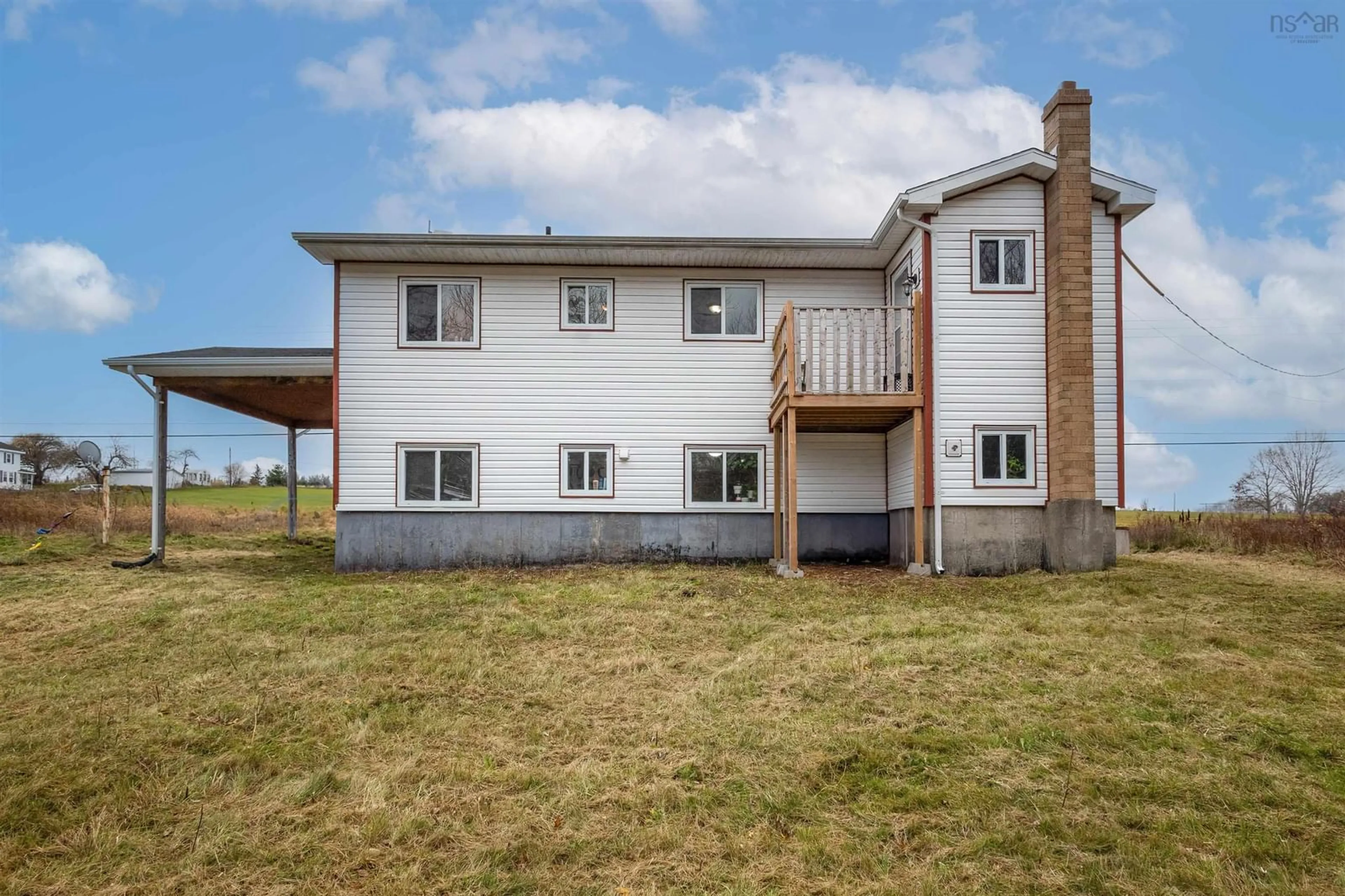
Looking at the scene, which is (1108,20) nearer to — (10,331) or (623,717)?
(623,717)

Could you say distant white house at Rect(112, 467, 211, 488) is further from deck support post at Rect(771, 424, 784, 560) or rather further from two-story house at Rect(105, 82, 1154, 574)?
deck support post at Rect(771, 424, 784, 560)

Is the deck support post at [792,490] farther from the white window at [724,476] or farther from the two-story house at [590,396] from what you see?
the white window at [724,476]

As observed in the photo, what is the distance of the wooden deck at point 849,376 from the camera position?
11219mm

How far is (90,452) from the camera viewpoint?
17938 millimetres

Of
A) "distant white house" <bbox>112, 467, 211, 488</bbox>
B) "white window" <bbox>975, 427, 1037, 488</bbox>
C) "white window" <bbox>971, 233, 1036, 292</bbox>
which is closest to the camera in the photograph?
"white window" <bbox>975, 427, 1037, 488</bbox>

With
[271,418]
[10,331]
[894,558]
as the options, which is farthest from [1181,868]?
[10,331]

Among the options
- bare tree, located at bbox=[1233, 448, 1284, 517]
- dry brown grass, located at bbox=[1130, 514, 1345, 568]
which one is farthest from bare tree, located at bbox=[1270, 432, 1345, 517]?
dry brown grass, located at bbox=[1130, 514, 1345, 568]

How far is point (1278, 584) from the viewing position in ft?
33.6

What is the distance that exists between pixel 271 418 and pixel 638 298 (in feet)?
31.8

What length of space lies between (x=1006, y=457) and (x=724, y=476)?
4.34 metres

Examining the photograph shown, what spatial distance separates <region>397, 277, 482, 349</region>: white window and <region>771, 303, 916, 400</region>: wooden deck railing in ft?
16.7

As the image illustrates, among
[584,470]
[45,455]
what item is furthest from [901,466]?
[45,455]

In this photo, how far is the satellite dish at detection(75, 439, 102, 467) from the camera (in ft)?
58.6

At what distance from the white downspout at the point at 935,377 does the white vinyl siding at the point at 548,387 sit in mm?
1982
